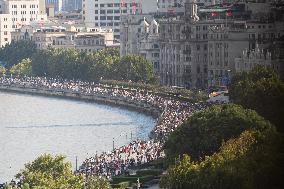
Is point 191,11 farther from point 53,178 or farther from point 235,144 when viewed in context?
point 53,178

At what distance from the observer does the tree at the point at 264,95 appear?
246ft

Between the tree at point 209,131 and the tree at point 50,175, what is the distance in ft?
26.9

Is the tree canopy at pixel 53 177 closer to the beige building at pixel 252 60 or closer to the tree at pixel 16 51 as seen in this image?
the beige building at pixel 252 60

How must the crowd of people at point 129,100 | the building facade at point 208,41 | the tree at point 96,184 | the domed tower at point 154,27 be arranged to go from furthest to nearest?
the domed tower at point 154,27 → the building facade at point 208,41 → the crowd of people at point 129,100 → the tree at point 96,184

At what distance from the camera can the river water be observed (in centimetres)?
8481

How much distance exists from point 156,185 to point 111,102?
2513 inches

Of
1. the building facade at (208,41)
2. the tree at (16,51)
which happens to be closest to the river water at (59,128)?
→ the building facade at (208,41)

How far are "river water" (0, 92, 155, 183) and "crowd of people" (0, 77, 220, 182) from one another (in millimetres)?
1891

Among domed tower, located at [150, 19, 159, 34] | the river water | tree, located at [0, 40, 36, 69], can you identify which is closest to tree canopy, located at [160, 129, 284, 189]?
the river water

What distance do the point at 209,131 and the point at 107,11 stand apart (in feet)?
401

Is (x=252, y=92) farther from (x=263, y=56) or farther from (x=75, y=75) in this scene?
(x=75, y=75)

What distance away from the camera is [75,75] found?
149125 mm

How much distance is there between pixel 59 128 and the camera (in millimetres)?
104312

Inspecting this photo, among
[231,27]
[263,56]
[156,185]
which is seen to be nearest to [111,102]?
[231,27]
